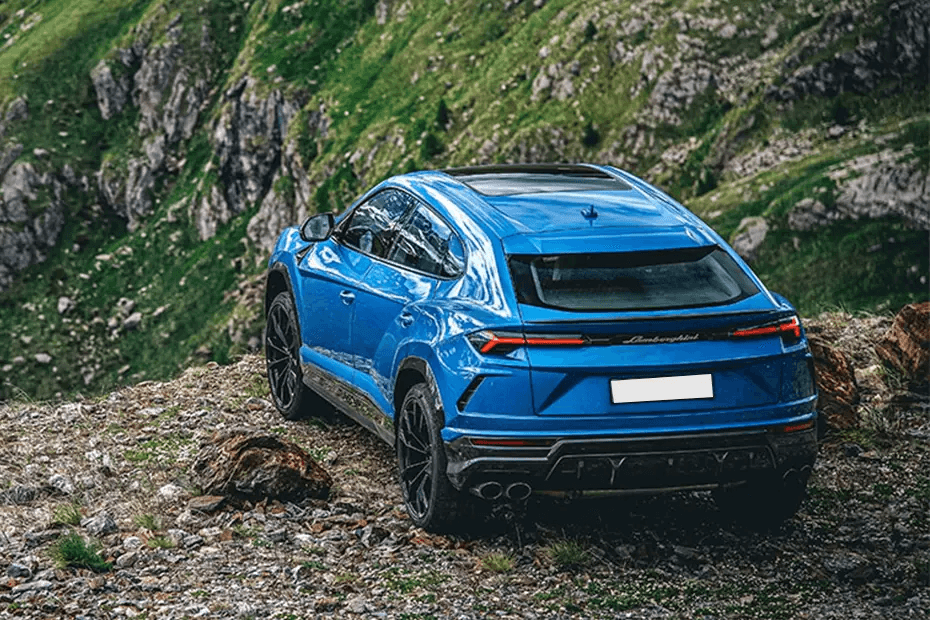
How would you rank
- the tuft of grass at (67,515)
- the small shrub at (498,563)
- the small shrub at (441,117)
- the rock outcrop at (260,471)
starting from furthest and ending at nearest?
the small shrub at (441,117), the rock outcrop at (260,471), the tuft of grass at (67,515), the small shrub at (498,563)

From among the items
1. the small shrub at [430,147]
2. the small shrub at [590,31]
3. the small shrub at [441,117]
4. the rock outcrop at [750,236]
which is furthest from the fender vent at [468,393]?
the small shrub at [441,117]

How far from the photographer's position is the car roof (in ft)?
19.6

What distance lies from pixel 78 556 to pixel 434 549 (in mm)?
1799

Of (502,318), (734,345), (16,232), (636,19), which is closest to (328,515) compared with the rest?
(502,318)

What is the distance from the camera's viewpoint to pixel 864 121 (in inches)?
1928

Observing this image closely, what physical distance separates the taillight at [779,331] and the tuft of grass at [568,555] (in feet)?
4.48

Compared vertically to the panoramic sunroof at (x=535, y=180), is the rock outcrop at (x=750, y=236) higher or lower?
lower

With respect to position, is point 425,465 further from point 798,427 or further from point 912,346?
point 912,346

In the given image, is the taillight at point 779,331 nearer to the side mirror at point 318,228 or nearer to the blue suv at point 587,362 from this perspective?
the blue suv at point 587,362

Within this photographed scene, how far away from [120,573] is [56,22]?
12144 cm

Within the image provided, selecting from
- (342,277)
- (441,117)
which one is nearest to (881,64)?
(441,117)

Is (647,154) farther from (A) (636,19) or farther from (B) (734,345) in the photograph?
(B) (734,345)

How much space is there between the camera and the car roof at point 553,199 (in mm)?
5961

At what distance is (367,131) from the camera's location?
78.6 meters
